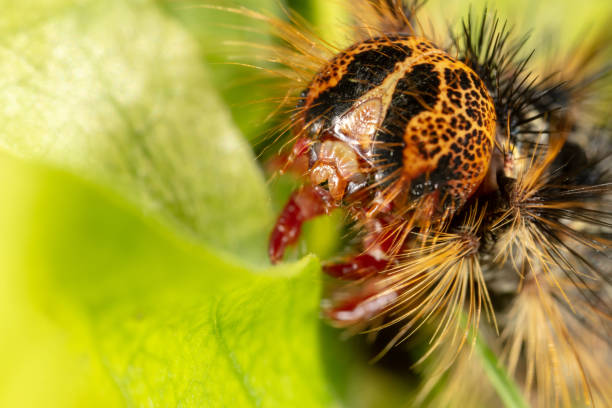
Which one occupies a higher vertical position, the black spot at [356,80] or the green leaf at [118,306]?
the black spot at [356,80]

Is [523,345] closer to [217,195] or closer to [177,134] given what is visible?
[217,195]

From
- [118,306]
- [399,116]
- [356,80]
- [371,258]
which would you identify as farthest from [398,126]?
[118,306]

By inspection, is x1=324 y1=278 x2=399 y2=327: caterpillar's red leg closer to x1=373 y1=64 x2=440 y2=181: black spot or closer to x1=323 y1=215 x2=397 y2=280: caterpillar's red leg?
x1=323 y1=215 x2=397 y2=280: caterpillar's red leg

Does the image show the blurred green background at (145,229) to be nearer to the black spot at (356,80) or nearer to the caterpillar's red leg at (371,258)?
the caterpillar's red leg at (371,258)

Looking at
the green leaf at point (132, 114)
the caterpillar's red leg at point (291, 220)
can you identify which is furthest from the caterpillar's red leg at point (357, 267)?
the green leaf at point (132, 114)

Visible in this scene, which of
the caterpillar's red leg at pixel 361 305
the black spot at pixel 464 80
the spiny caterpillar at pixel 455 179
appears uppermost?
the black spot at pixel 464 80

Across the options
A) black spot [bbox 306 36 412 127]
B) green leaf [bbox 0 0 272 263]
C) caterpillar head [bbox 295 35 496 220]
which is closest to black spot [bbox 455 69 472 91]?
caterpillar head [bbox 295 35 496 220]

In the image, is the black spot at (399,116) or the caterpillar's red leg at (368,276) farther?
the caterpillar's red leg at (368,276)

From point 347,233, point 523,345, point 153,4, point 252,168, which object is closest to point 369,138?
point 347,233
